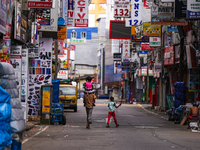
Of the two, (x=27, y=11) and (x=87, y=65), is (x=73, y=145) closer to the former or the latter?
(x=27, y=11)

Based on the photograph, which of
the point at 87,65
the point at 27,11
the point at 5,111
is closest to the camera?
the point at 5,111

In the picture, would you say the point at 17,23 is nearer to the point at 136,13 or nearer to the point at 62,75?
the point at 136,13

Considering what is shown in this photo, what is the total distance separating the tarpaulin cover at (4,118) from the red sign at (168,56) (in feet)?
90.9

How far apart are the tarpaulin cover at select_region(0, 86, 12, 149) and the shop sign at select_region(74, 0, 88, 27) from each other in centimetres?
1952

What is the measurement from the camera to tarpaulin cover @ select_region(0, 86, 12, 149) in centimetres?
527

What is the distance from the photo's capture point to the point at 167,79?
3759 cm

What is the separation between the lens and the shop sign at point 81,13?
2475 cm

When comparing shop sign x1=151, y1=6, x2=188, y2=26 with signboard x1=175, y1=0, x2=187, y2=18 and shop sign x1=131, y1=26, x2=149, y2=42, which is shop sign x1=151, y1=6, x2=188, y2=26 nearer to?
signboard x1=175, y1=0, x2=187, y2=18

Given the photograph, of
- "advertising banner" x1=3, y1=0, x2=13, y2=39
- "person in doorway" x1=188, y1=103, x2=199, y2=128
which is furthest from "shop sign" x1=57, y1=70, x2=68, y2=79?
"advertising banner" x1=3, y1=0, x2=13, y2=39

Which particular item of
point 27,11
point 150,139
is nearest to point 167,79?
point 27,11

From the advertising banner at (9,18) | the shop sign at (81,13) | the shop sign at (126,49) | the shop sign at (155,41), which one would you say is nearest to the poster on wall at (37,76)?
the shop sign at (81,13)

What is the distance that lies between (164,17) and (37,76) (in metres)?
7.62

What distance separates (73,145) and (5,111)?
19.6 ft

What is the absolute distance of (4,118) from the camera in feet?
17.3
